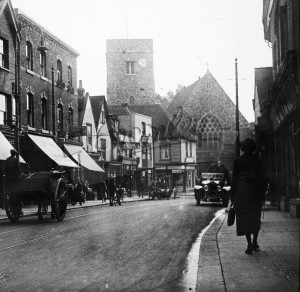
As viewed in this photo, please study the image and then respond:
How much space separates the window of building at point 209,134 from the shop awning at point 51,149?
35.2 m

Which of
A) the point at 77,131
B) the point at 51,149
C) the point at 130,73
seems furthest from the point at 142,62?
the point at 51,149

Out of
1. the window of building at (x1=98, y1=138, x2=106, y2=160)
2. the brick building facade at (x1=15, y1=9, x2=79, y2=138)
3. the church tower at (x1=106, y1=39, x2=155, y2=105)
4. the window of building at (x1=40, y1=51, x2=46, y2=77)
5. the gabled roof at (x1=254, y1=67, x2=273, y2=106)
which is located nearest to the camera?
the gabled roof at (x1=254, y1=67, x2=273, y2=106)

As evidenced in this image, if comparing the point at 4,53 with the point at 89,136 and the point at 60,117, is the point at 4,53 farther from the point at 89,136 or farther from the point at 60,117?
the point at 89,136

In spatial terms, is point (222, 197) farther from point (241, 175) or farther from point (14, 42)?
point (241, 175)

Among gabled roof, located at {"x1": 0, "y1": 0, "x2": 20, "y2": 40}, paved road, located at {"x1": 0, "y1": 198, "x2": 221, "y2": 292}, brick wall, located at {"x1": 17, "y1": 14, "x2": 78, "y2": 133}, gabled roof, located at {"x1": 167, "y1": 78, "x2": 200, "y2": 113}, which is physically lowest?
paved road, located at {"x1": 0, "y1": 198, "x2": 221, "y2": 292}

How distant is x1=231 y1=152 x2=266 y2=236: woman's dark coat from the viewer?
297 inches

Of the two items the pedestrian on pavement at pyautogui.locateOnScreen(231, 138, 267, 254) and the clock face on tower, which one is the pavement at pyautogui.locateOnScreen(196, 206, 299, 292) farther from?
the clock face on tower

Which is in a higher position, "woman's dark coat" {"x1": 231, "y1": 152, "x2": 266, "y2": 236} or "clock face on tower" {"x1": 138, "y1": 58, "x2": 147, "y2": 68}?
"clock face on tower" {"x1": 138, "y1": 58, "x2": 147, "y2": 68}

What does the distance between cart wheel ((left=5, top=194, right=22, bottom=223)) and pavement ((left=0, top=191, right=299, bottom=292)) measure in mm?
6488

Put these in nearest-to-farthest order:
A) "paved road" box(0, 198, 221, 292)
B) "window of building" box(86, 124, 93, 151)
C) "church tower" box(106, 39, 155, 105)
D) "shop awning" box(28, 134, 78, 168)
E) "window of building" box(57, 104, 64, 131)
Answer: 1. "paved road" box(0, 198, 221, 292)
2. "shop awning" box(28, 134, 78, 168)
3. "window of building" box(57, 104, 64, 131)
4. "window of building" box(86, 124, 93, 151)
5. "church tower" box(106, 39, 155, 105)

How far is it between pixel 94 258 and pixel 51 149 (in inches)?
818

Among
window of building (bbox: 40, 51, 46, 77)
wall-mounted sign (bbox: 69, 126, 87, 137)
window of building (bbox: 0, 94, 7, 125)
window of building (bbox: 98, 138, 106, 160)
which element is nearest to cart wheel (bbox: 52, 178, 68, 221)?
window of building (bbox: 0, 94, 7, 125)

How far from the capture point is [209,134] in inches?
2530

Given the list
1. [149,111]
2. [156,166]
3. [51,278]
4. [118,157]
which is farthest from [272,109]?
[149,111]
